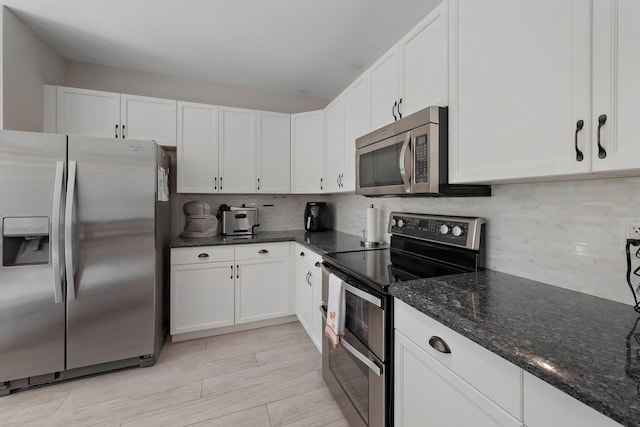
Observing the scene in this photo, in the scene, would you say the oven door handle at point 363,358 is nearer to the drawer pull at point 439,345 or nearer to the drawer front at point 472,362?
the drawer front at point 472,362

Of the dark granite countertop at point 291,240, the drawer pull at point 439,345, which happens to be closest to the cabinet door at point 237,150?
the dark granite countertop at point 291,240

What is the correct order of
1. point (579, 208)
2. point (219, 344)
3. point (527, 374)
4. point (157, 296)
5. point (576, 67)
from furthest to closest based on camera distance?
1. point (219, 344)
2. point (157, 296)
3. point (579, 208)
4. point (576, 67)
5. point (527, 374)

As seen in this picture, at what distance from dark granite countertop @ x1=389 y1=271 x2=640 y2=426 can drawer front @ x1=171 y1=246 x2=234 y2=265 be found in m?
1.85

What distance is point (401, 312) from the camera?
3.63 ft

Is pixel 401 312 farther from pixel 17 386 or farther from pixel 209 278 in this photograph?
pixel 17 386

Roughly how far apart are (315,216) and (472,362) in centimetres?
239

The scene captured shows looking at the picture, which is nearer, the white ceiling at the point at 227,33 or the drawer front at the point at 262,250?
the white ceiling at the point at 227,33

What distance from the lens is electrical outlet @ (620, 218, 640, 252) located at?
91 cm

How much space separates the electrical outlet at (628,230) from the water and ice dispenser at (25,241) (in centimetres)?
305

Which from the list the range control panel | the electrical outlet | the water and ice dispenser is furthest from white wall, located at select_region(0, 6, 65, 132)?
the electrical outlet

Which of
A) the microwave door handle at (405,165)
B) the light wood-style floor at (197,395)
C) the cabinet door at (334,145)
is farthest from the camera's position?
the cabinet door at (334,145)

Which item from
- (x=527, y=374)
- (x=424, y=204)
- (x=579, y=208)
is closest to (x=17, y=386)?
(x=527, y=374)

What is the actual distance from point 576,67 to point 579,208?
0.56m

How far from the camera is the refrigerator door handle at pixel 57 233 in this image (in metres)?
1.78
